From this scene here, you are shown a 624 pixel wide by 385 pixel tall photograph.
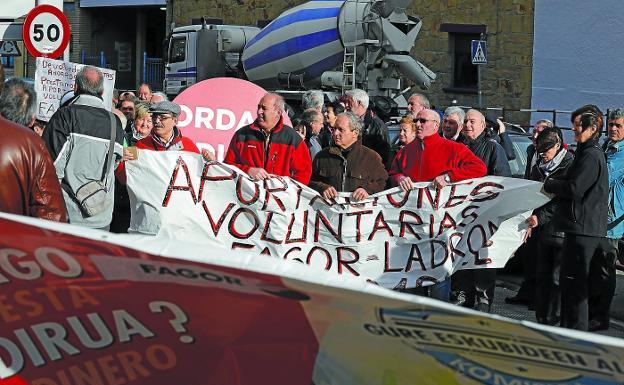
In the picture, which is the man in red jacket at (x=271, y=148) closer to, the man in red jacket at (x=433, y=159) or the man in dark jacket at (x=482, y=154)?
the man in red jacket at (x=433, y=159)

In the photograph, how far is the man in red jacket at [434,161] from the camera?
324 inches

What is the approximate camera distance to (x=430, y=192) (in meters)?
8.07

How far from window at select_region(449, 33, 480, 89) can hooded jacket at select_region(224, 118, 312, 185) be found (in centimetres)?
1948

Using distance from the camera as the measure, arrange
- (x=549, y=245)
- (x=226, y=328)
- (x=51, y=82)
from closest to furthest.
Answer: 1. (x=226, y=328)
2. (x=549, y=245)
3. (x=51, y=82)

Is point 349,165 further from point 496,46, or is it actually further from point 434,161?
point 496,46

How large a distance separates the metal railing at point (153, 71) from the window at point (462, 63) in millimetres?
13636

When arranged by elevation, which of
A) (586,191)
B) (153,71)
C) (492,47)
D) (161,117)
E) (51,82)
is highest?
(492,47)

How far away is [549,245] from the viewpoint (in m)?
8.95

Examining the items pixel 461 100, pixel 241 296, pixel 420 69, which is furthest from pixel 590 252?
pixel 461 100

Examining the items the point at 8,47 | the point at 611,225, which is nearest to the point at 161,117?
the point at 611,225

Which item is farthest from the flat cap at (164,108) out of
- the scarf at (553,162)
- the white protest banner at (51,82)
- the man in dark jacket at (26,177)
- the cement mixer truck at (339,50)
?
the cement mixer truck at (339,50)

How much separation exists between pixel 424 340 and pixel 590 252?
573cm

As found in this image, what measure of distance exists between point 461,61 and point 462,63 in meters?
0.08

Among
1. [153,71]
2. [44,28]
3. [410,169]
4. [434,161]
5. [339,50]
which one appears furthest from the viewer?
[153,71]
